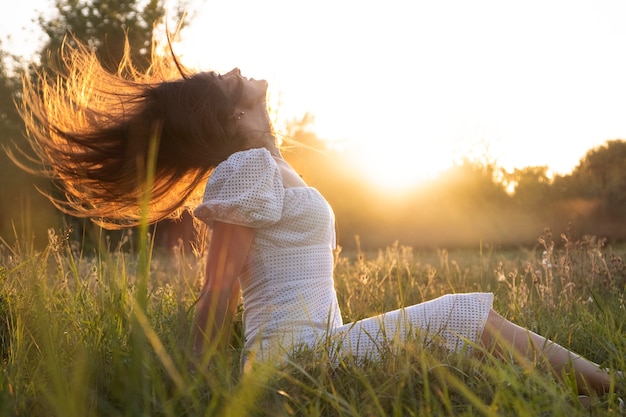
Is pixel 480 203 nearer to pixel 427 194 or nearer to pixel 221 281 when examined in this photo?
pixel 427 194

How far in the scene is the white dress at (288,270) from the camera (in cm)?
283

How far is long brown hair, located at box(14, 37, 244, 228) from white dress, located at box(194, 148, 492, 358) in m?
0.33

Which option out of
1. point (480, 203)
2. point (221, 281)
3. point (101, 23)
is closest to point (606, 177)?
point (480, 203)

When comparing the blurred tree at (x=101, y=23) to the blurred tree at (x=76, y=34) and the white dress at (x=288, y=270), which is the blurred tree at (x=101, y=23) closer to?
the blurred tree at (x=76, y=34)

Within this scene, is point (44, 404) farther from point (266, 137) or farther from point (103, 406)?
point (266, 137)

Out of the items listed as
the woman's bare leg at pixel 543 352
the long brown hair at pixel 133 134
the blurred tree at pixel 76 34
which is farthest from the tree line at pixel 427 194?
the woman's bare leg at pixel 543 352

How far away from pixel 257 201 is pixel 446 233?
18.2 m

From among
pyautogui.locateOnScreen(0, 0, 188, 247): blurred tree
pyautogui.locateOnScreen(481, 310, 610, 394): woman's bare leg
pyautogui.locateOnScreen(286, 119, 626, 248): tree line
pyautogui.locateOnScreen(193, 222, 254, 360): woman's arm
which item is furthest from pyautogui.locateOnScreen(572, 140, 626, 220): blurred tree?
pyautogui.locateOnScreen(193, 222, 254, 360): woman's arm

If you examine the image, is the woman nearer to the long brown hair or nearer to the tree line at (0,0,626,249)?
the long brown hair

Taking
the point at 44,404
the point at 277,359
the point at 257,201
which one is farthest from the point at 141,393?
the point at 257,201

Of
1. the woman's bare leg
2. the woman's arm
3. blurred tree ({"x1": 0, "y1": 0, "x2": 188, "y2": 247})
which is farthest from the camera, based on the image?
blurred tree ({"x1": 0, "y1": 0, "x2": 188, "y2": 247})

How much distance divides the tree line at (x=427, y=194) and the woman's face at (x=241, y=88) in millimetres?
14942

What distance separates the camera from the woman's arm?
2715mm

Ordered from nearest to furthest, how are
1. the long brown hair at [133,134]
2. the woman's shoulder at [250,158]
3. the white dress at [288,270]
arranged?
the white dress at [288,270] < the woman's shoulder at [250,158] < the long brown hair at [133,134]
